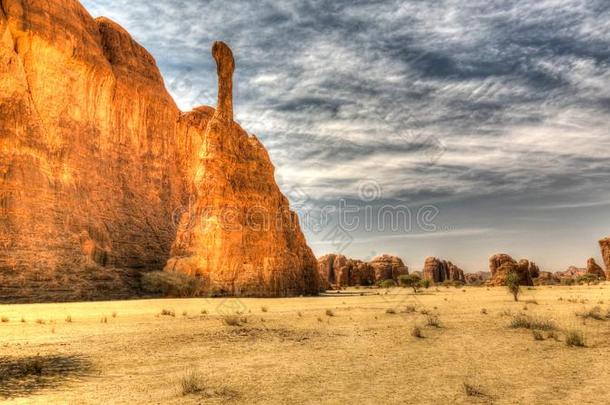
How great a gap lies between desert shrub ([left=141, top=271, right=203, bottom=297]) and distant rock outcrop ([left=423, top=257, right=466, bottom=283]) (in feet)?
311

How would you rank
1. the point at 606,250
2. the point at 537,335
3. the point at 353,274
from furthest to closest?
the point at 353,274, the point at 606,250, the point at 537,335

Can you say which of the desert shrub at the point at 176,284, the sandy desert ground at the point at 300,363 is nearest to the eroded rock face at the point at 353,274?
the desert shrub at the point at 176,284

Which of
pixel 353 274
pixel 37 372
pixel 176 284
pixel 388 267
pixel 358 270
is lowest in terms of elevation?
pixel 37 372

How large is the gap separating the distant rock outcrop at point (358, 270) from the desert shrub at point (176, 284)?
52.8 meters

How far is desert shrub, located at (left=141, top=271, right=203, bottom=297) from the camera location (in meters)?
37.9

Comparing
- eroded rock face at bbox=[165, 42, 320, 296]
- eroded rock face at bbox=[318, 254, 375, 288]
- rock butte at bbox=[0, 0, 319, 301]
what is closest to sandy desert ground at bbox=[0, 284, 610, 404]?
rock butte at bbox=[0, 0, 319, 301]

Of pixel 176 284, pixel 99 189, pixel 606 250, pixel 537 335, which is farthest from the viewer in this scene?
pixel 606 250

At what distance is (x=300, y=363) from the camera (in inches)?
391

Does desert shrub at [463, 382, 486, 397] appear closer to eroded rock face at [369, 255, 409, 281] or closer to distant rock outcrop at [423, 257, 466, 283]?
eroded rock face at [369, 255, 409, 281]

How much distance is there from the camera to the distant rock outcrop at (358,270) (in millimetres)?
96375

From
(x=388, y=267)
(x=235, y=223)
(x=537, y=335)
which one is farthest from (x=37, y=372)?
(x=388, y=267)

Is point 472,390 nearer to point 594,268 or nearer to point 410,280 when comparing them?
point 410,280

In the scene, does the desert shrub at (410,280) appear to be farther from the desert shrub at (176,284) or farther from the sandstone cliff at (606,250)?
the sandstone cliff at (606,250)

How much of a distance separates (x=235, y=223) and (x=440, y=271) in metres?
96.1
